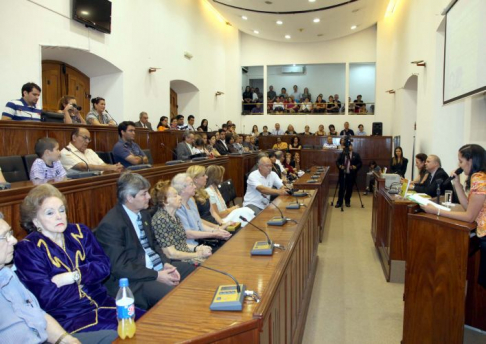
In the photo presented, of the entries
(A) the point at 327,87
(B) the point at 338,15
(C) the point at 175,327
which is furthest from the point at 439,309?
A: (A) the point at 327,87

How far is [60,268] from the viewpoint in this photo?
1.74m

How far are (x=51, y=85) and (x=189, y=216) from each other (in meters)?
5.00

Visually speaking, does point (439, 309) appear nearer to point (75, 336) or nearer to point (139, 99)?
point (75, 336)

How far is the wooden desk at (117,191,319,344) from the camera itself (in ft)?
4.09

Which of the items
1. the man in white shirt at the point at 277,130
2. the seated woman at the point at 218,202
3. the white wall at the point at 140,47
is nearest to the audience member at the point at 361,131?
the man in white shirt at the point at 277,130

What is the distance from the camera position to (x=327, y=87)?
626 inches

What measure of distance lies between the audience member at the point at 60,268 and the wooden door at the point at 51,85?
5422 millimetres

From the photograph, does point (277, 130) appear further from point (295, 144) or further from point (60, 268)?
point (60, 268)

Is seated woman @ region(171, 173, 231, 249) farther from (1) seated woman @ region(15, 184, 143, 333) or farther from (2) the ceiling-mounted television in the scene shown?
(2) the ceiling-mounted television

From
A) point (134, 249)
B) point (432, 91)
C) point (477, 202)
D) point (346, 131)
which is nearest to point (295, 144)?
point (346, 131)

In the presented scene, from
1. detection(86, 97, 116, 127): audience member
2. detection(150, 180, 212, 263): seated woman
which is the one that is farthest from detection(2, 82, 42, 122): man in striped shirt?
detection(150, 180, 212, 263): seated woman

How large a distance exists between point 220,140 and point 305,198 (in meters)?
4.08

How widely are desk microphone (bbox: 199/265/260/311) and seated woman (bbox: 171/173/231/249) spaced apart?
1.40m

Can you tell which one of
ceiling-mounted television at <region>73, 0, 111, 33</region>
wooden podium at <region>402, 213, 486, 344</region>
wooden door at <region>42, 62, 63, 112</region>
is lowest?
wooden podium at <region>402, 213, 486, 344</region>
